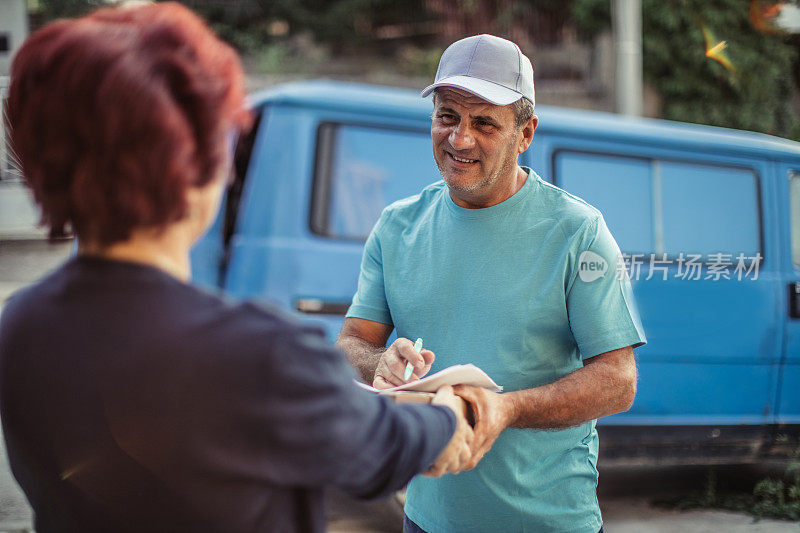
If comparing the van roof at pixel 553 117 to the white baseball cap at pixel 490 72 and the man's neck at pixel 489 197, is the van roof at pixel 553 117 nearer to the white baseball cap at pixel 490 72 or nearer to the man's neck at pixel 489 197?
the white baseball cap at pixel 490 72

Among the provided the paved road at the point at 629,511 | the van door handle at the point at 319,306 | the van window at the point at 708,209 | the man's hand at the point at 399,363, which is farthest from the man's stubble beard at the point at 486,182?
the van window at the point at 708,209

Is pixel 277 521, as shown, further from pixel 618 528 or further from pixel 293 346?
pixel 618 528

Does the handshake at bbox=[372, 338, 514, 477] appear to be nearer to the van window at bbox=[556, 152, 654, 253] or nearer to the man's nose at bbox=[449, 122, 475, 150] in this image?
the man's nose at bbox=[449, 122, 475, 150]

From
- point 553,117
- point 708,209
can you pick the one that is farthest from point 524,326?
point 708,209

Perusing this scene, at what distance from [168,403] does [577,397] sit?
3.35 ft

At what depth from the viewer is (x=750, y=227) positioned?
4559mm

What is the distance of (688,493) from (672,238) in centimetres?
168

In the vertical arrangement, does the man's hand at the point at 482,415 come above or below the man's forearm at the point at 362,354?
below

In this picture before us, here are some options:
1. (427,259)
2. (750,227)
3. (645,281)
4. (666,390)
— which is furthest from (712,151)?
(427,259)

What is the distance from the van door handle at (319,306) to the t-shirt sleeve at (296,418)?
9.08 ft

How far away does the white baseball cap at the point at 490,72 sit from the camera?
196 centimetres

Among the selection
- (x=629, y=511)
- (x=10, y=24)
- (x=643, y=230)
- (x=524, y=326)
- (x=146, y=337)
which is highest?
(x=10, y=24)

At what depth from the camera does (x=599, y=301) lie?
176 centimetres

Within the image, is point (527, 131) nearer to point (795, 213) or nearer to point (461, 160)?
point (461, 160)
